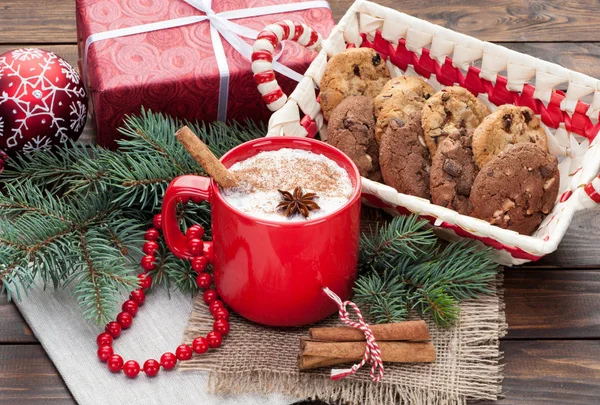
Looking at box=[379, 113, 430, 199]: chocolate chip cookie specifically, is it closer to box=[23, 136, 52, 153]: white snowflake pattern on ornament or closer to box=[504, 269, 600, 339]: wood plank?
box=[504, 269, 600, 339]: wood plank

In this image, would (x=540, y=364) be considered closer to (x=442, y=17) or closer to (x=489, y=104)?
(x=489, y=104)

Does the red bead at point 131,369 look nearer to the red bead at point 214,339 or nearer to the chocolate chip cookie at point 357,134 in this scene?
the red bead at point 214,339

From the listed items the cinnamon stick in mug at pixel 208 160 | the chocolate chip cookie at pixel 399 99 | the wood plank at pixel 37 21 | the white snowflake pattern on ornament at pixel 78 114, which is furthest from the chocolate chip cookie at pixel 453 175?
the wood plank at pixel 37 21

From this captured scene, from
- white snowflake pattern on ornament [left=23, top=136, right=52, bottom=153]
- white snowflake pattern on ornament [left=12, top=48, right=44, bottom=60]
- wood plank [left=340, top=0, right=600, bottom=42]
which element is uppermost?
white snowflake pattern on ornament [left=12, top=48, right=44, bottom=60]

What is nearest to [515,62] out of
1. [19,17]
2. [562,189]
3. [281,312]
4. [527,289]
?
[562,189]

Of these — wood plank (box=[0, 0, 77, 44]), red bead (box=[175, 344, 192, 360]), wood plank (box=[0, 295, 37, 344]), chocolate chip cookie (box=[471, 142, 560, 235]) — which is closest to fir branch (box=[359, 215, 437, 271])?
chocolate chip cookie (box=[471, 142, 560, 235])

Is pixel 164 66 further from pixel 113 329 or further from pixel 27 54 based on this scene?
pixel 113 329

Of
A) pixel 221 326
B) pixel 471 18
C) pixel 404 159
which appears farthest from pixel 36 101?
pixel 471 18
